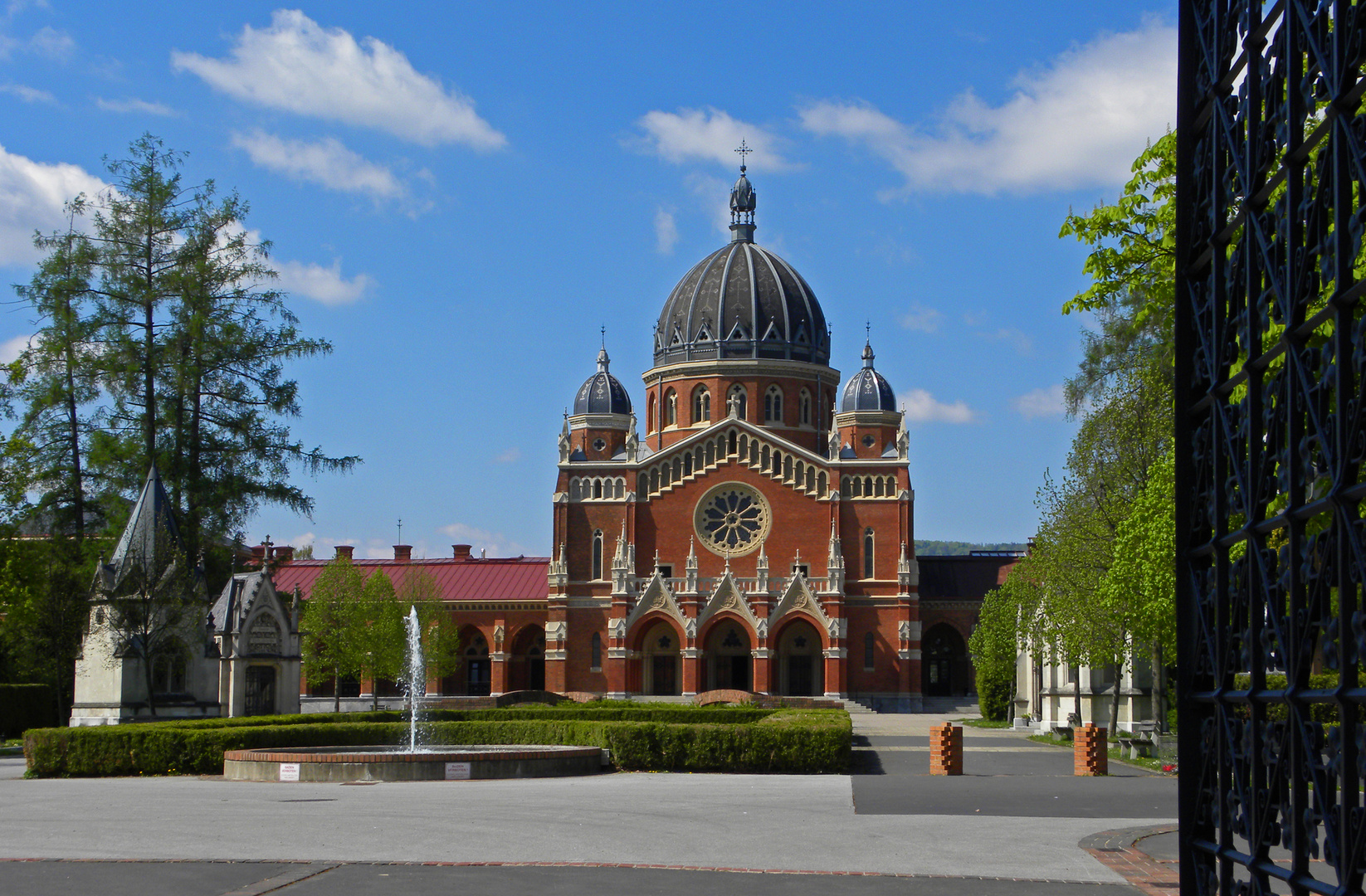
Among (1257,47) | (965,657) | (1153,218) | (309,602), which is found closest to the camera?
(1257,47)

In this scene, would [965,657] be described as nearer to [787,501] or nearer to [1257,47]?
[787,501]

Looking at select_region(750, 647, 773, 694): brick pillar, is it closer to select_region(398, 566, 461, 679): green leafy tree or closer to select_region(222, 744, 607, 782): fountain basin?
select_region(398, 566, 461, 679): green leafy tree

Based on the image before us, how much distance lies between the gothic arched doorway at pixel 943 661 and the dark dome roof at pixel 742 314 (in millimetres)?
15268

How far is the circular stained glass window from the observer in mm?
64938

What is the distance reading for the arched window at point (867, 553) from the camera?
209ft

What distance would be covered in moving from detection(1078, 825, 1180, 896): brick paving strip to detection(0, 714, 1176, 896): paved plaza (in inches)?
3.0

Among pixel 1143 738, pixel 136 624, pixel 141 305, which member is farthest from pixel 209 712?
pixel 1143 738

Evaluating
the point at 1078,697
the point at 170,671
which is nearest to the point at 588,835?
the point at 170,671

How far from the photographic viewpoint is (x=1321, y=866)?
1253 centimetres

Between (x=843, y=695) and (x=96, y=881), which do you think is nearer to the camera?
(x=96, y=881)

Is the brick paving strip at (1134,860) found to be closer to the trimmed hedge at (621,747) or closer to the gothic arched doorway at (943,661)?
the trimmed hedge at (621,747)

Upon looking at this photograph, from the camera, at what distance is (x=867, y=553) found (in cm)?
6419

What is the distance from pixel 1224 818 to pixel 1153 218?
40.7 ft

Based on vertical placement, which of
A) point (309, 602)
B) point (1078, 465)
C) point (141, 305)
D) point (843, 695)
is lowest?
point (843, 695)
